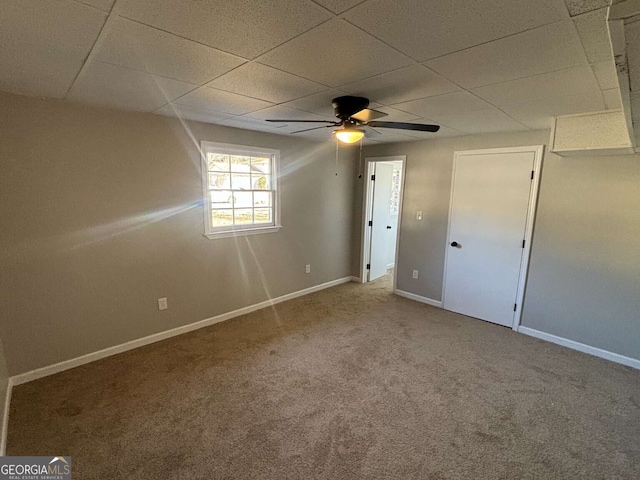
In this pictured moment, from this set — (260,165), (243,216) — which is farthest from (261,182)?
(243,216)

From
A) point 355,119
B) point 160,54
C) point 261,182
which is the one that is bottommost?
point 261,182

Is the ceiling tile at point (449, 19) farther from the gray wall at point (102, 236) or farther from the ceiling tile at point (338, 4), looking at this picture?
the gray wall at point (102, 236)

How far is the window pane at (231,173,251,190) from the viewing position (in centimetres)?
367

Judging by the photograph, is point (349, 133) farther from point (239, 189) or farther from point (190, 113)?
point (239, 189)

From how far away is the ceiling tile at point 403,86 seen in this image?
5.87ft

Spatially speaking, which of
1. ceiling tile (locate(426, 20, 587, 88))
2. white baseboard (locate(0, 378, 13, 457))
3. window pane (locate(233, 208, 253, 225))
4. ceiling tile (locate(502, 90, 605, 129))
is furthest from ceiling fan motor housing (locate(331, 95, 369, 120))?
white baseboard (locate(0, 378, 13, 457))

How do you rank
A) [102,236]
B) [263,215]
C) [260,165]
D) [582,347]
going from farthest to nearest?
1. [263,215]
2. [260,165]
3. [582,347]
4. [102,236]

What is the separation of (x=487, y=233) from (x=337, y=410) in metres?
2.82

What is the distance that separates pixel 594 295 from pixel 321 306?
302cm

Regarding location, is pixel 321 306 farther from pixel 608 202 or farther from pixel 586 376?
pixel 608 202

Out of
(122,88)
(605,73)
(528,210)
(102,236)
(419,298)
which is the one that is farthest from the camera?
(419,298)

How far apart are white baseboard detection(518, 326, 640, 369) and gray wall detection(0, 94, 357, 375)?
11.0ft

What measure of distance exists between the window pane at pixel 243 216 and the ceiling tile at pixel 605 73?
3.31m

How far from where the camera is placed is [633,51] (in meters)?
0.99
